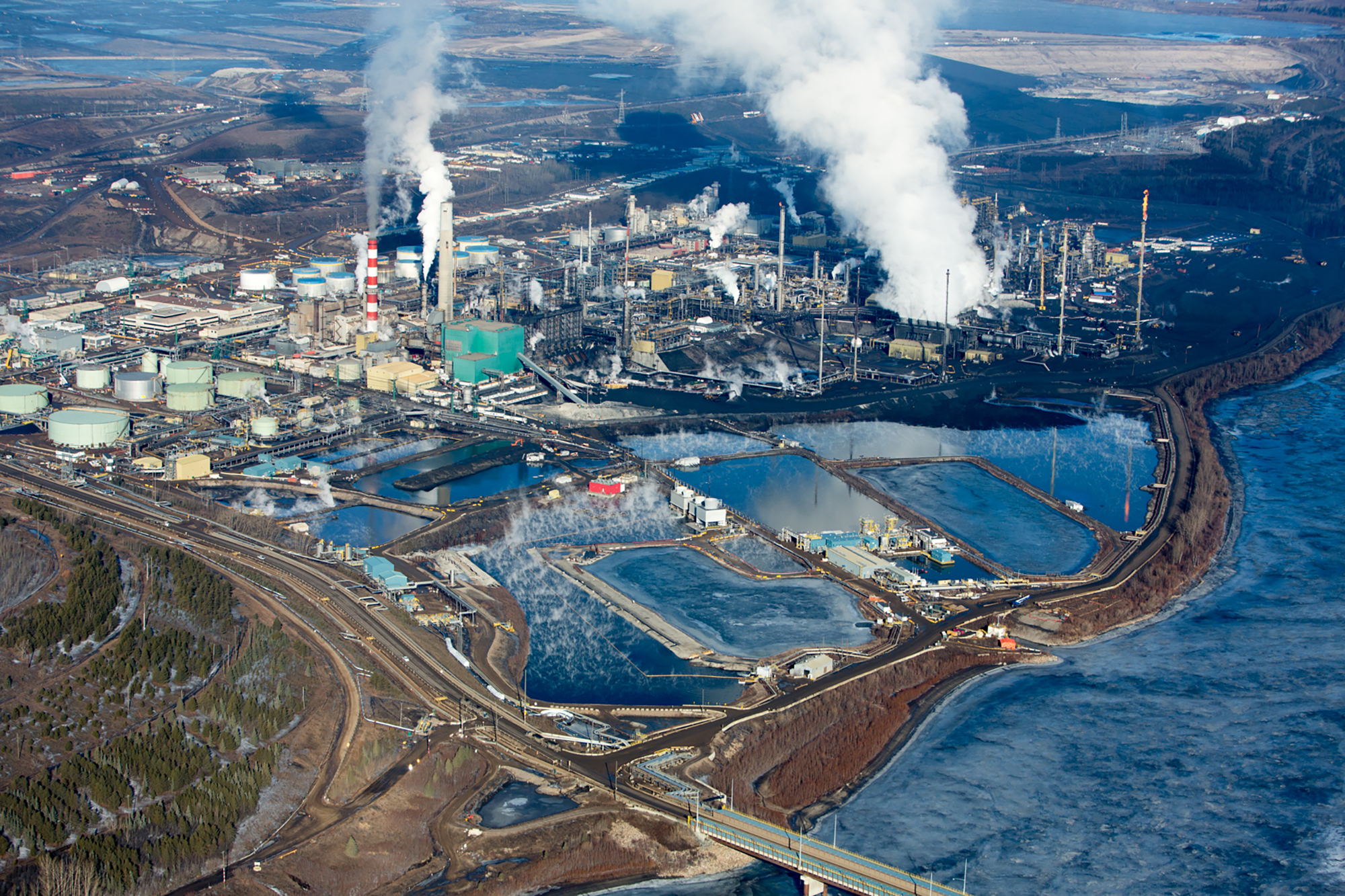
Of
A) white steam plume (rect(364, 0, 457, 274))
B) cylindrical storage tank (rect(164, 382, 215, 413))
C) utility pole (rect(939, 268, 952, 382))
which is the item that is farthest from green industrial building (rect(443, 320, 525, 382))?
white steam plume (rect(364, 0, 457, 274))

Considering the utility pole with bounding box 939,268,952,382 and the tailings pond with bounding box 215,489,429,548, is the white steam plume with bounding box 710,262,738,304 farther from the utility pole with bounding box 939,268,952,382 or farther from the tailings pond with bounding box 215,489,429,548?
the tailings pond with bounding box 215,489,429,548

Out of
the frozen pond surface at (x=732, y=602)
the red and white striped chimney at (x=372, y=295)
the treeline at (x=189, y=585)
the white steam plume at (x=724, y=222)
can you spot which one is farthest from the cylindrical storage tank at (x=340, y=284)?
the frozen pond surface at (x=732, y=602)

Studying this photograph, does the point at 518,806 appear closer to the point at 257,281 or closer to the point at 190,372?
the point at 190,372

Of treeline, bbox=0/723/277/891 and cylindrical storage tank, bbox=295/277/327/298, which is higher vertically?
cylindrical storage tank, bbox=295/277/327/298

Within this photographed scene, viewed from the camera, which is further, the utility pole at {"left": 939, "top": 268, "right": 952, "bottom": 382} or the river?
the utility pole at {"left": 939, "top": 268, "right": 952, "bottom": 382}

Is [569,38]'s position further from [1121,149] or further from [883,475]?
[883,475]

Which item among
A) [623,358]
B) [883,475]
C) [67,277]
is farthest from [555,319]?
[67,277]

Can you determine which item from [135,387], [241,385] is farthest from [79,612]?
[135,387]
